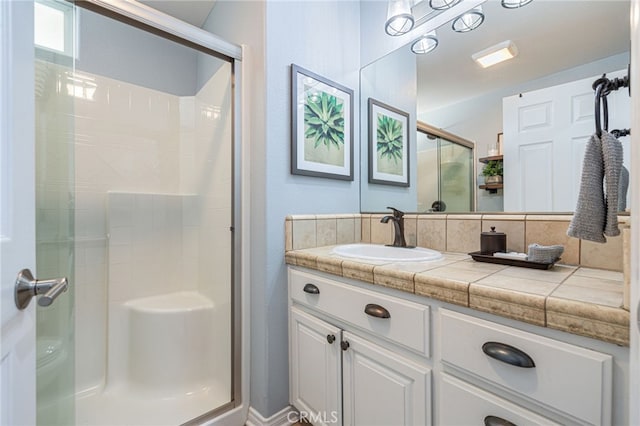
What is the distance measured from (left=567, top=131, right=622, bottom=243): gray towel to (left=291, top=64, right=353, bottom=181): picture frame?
107cm

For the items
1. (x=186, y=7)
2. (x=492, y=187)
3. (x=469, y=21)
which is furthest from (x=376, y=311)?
(x=186, y=7)

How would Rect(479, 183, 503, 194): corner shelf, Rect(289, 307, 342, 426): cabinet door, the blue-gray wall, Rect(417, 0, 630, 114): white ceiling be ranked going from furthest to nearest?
the blue-gray wall → Rect(479, 183, 503, 194): corner shelf → Rect(289, 307, 342, 426): cabinet door → Rect(417, 0, 630, 114): white ceiling

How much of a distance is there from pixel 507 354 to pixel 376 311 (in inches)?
14.8

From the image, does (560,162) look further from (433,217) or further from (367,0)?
(367,0)

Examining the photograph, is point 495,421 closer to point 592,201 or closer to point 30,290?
point 592,201

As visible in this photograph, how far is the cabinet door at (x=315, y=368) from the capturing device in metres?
1.09

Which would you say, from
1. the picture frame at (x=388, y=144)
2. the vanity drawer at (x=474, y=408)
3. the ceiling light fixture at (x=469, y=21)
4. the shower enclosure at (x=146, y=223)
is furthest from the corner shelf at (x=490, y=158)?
the shower enclosure at (x=146, y=223)

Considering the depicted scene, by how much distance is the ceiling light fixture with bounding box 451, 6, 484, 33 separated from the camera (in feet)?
4.09

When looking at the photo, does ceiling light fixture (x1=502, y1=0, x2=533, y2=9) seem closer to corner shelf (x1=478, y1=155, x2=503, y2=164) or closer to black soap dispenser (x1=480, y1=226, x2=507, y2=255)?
corner shelf (x1=478, y1=155, x2=503, y2=164)

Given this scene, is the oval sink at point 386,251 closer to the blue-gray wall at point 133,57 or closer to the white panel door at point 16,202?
the white panel door at point 16,202

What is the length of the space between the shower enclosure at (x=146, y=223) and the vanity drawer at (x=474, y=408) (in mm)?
994

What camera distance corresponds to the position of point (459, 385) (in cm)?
74

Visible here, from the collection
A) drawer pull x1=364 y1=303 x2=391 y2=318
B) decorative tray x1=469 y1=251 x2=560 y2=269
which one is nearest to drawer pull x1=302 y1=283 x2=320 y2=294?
drawer pull x1=364 y1=303 x2=391 y2=318

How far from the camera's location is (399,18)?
1.47 m
